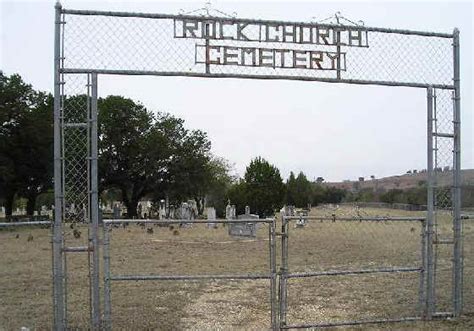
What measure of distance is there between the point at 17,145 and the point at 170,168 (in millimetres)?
17643

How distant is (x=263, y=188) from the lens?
62656 millimetres

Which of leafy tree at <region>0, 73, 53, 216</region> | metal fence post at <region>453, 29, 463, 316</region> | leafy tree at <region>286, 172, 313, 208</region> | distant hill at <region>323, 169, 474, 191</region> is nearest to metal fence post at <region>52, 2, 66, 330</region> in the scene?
metal fence post at <region>453, 29, 463, 316</region>

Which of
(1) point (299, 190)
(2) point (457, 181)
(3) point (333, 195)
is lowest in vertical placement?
(3) point (333, 195)

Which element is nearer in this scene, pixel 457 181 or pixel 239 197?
pixel 457 181

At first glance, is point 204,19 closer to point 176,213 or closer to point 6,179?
point 6,179

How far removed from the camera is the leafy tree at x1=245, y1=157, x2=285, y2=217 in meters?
61.5

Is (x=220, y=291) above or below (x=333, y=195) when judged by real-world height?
above

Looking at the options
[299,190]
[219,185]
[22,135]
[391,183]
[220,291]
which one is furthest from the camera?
[391,183]

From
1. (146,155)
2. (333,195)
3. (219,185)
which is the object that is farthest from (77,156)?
(333,195)

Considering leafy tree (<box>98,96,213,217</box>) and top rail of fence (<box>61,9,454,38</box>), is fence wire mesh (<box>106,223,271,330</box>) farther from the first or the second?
leafy tree (<box>98,96,213,217</box>)

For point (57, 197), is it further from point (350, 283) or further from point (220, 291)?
point (350, 283)

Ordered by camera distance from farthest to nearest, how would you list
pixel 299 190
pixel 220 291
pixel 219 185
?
pixel 299 190 → pixel 219 185 → pixel 220 291

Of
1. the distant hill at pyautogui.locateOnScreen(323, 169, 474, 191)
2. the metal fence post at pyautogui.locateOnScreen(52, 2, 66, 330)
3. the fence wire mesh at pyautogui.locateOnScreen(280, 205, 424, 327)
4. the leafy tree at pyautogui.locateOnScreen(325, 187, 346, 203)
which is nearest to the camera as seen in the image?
the metal fence post at pyautogui.locateOnScreen(52, 2, 66, 330)

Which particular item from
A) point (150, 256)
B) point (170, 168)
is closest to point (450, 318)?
point (150, 256)
